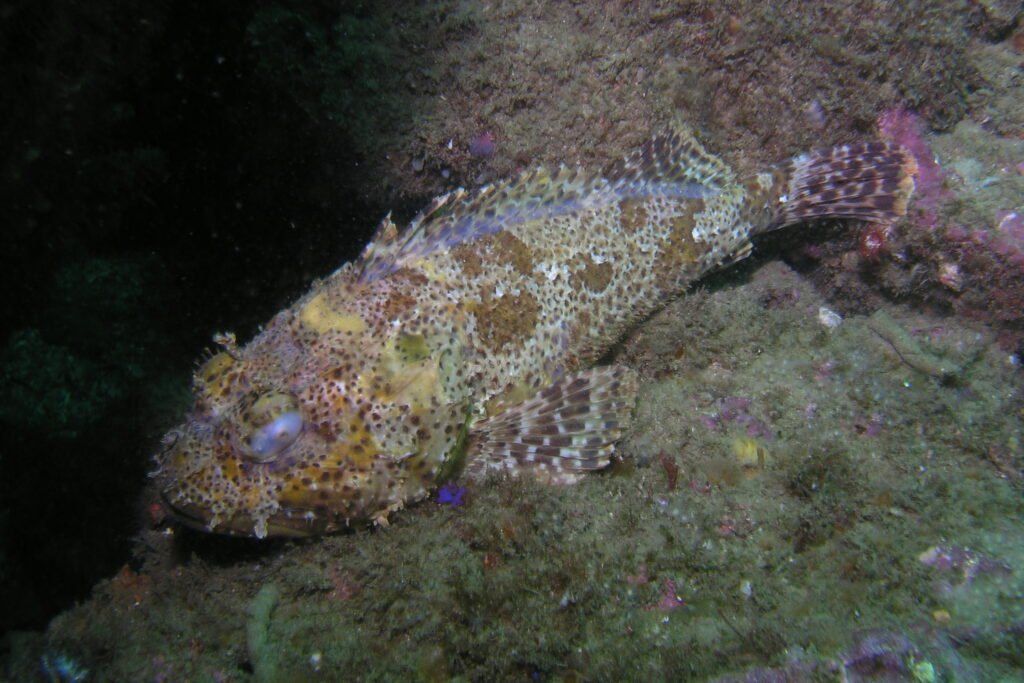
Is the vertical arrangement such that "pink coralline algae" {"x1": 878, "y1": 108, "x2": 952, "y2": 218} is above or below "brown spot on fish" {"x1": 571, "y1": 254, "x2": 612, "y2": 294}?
below

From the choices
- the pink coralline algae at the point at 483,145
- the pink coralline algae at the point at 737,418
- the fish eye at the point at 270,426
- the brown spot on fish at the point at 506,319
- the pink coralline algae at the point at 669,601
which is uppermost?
the pink coralline algae at the point at 483,145

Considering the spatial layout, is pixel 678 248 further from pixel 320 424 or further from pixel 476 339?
pixel 320 424

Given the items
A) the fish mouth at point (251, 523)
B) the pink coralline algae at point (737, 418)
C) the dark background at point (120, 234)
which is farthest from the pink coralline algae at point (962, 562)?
the dark background at point (120, 234)

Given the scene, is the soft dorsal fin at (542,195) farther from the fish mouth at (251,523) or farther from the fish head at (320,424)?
the fish mouth at (251,523)

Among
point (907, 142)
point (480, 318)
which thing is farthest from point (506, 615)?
point (907, 142)

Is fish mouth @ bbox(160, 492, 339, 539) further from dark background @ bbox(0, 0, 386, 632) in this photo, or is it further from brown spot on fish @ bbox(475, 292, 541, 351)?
dark background @ bbox(0, 0, 386, 632)

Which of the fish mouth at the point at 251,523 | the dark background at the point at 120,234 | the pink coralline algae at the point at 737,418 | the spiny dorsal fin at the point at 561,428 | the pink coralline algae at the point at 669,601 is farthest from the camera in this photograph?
the dark background at the point at 120,234

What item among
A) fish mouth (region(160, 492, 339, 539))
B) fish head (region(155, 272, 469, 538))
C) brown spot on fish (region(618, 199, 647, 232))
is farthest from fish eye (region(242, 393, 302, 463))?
brown spot on fish (region(618, 199, 647, 232))
